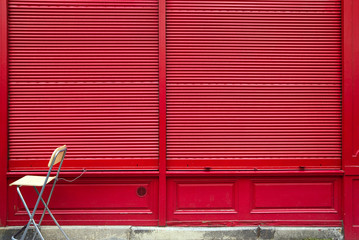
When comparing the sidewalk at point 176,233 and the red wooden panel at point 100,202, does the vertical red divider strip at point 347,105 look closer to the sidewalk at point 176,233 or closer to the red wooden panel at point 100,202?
the sidewalk at point 176,233

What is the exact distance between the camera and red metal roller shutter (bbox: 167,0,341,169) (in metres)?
4.21

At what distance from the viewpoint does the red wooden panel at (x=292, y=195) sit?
166 inches

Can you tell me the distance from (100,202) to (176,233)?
119cm

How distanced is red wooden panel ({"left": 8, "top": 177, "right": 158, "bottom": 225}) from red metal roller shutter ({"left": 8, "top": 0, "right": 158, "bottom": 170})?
0.93 ft

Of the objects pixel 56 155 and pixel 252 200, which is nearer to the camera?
pixel 56 155

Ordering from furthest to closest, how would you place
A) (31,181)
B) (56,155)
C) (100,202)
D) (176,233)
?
(100,202), (176,233), (31,181), (56,155)

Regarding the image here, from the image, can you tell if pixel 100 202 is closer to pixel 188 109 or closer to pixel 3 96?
pixel 188 109

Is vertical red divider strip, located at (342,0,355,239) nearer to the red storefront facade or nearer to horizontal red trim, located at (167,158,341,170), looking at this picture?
the red storefront facade

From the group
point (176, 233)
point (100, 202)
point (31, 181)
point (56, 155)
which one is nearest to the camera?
point (56, 155)

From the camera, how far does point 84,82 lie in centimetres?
419

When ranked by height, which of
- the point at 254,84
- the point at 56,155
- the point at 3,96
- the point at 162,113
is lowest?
the point at 56,155

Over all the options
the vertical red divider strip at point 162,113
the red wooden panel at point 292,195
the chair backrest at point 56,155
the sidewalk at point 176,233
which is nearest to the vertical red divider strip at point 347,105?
the red wooden panel at point 292,195

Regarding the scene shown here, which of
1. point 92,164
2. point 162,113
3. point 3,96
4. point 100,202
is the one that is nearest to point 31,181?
point 92,164

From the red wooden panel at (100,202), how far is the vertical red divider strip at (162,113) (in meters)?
0.11
